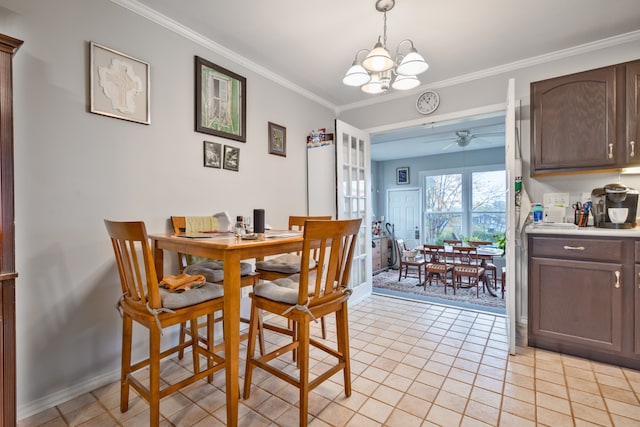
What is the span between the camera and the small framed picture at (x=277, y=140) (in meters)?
3.04

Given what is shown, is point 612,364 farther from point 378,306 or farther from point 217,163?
point 217,163

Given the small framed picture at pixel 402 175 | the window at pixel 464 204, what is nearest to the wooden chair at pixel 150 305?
the window at pixel 464 204

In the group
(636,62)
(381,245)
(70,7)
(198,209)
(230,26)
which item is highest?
(230,26)

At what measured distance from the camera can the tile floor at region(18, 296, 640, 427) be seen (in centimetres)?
154

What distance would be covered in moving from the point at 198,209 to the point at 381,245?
450cm

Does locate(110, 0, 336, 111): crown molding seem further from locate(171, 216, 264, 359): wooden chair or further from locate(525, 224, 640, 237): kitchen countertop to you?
locate(525, 224, 640, 237): kitchen countertop

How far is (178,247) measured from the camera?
5.33 ft

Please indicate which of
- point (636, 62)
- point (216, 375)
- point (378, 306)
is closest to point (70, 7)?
point (216, 375)

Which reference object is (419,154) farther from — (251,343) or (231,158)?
(251,343)

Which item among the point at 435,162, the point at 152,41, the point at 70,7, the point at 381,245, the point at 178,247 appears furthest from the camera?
the point at 435,162

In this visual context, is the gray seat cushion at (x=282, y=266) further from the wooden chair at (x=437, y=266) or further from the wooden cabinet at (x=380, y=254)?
the wooden cabinet at (x=380, y=254)

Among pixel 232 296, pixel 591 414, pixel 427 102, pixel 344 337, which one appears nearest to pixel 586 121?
pixel 427 102

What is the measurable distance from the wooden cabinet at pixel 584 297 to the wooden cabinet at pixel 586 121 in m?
0.65

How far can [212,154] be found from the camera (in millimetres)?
2492
